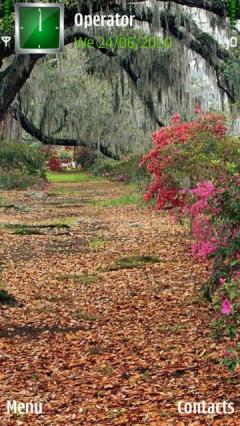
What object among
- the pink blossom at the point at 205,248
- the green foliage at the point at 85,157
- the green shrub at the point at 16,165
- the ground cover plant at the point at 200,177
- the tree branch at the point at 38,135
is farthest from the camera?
the green foliage at the point at 85,157

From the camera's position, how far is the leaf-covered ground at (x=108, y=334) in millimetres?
4324

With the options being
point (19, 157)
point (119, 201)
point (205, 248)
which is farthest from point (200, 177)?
point (19, 157)

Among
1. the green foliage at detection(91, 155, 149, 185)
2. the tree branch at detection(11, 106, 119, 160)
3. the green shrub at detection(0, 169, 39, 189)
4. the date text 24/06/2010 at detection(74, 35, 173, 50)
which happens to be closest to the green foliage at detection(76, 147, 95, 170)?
the green foliage at detection(91, 155, 149, 185)

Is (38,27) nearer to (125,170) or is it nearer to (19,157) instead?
(19,157)

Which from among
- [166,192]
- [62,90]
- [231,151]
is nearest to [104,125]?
[62,90]

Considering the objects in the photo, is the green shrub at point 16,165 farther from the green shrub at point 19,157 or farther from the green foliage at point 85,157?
the green foliage at point 85,157

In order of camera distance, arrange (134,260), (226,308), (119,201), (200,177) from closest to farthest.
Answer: (226,308) → (134,260) → (200,177) → (119,201)

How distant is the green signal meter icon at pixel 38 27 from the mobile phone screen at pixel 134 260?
0.6 inches

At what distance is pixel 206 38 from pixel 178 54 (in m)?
2.81

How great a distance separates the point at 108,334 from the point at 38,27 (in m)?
3.28

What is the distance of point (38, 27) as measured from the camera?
284 inches

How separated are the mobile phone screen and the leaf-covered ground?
0.02m

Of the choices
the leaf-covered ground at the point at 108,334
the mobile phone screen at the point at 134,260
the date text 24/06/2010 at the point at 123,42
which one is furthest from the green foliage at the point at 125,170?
the leaf-covered ground at the point at 108,334

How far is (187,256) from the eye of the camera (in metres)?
9.24
